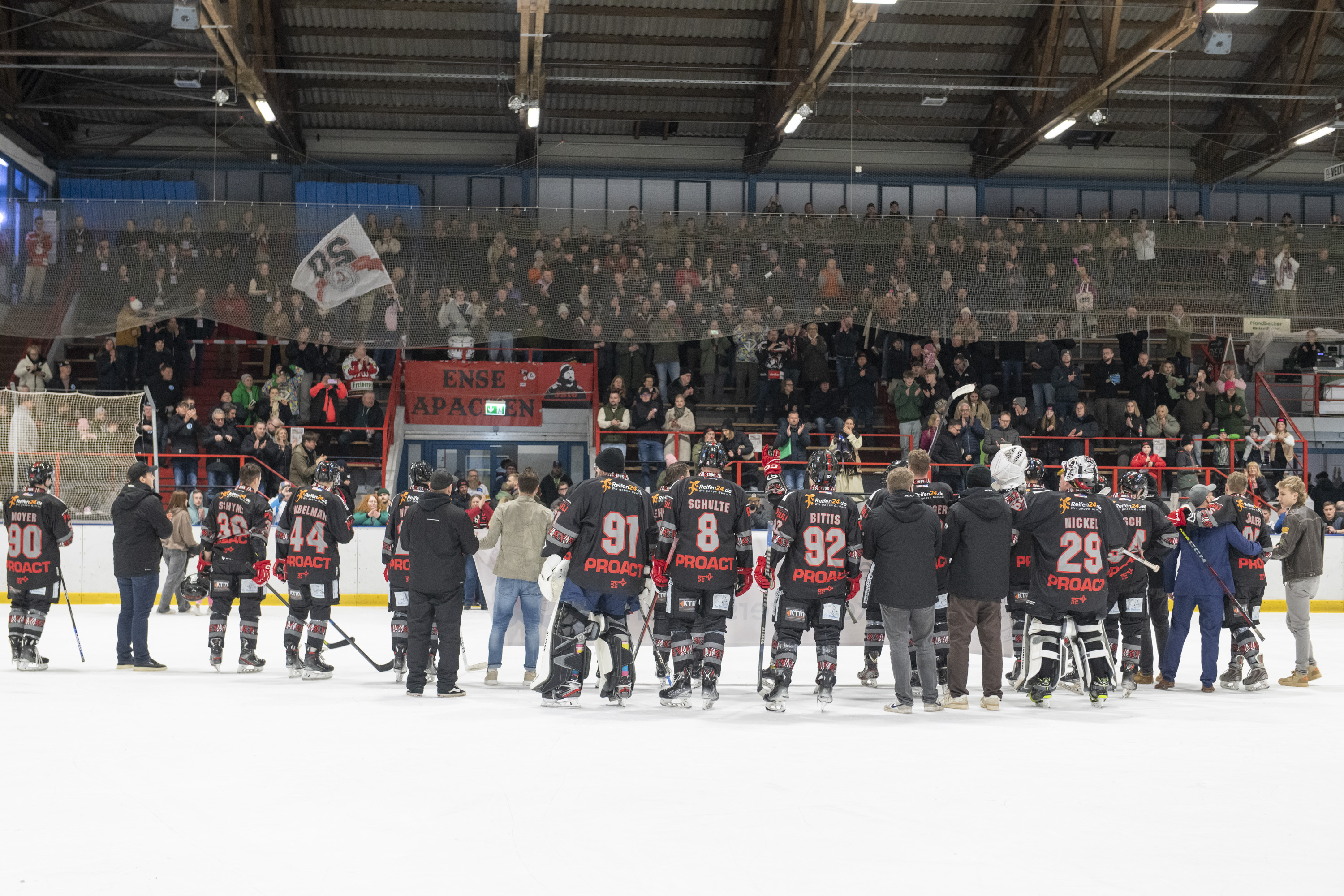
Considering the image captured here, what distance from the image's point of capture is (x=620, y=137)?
22.8 meters

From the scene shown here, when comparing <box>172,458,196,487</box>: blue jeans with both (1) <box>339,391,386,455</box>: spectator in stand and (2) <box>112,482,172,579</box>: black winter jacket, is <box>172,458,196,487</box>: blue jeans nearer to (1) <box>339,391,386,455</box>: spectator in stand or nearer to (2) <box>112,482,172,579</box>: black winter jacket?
(1) <box>339,391,386,455</box>: spectator in stand

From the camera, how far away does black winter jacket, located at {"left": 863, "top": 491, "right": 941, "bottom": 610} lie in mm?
7852

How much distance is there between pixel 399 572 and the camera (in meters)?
9.07

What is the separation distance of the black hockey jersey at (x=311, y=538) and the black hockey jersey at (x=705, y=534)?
9.05 ft

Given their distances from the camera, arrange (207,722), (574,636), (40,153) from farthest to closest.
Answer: (40,153) < (574,636) < (207,722)

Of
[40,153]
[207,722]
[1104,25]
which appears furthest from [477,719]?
[40,153]

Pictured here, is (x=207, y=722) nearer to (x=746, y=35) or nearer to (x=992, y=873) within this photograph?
(x=992, y=873)

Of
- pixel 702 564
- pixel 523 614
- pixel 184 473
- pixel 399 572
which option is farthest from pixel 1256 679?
pixel 184 473

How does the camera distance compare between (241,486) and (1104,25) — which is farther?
(1104,25)

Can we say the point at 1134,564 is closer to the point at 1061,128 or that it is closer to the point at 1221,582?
the point at 1221,582

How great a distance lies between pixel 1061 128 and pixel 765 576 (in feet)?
48.0

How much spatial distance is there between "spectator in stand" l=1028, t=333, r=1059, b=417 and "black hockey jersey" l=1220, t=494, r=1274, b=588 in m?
8.47

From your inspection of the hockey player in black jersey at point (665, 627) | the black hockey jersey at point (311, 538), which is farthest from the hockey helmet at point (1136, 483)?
the black hockey jersey at point (311, 538)

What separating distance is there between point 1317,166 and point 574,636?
2209cm
